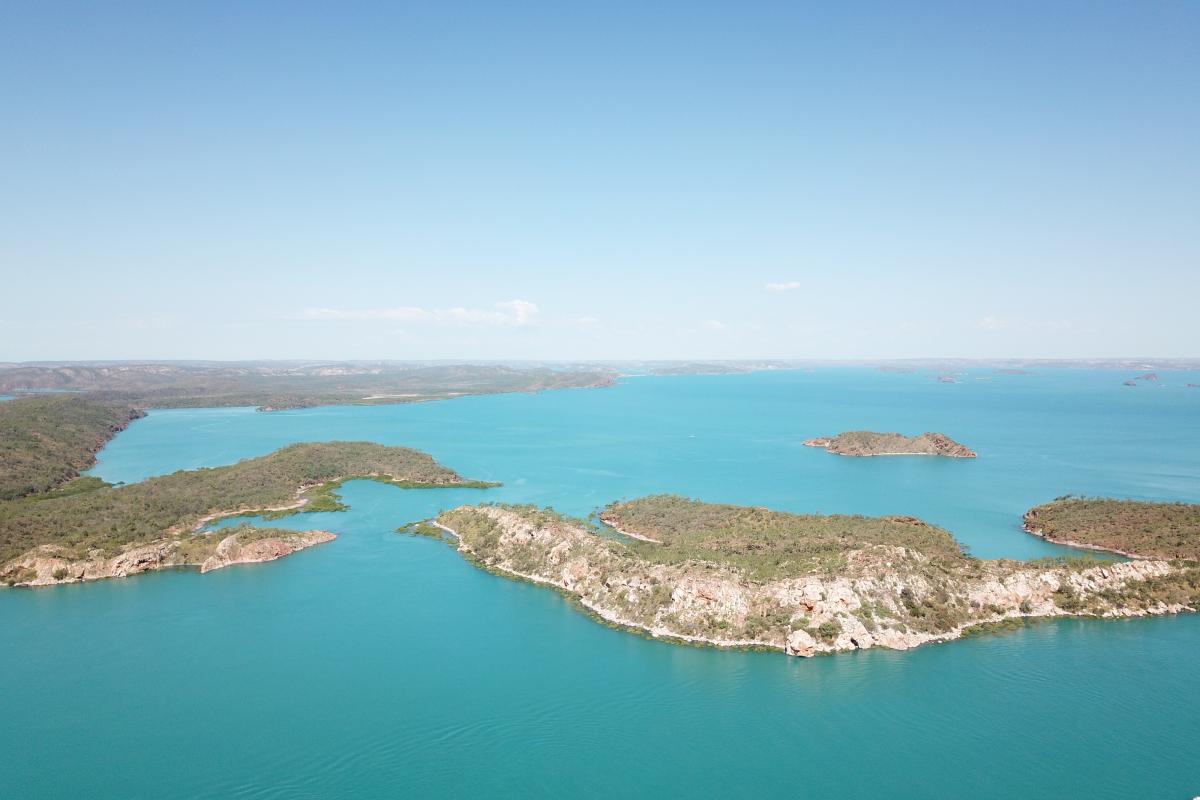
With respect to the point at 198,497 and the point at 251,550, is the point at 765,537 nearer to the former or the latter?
the point at 251,550

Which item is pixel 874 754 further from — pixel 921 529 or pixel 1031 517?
pixel 1031 517

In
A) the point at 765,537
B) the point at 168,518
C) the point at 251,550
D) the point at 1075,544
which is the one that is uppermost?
the point at 765,537

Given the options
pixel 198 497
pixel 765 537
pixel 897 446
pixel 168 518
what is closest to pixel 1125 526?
pixel 765 537

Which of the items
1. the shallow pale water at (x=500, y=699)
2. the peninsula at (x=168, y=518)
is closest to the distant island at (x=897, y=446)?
the shallow pale water at (x=500, y=699)

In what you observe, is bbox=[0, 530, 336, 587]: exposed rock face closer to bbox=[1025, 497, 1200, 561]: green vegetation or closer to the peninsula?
the peninsula

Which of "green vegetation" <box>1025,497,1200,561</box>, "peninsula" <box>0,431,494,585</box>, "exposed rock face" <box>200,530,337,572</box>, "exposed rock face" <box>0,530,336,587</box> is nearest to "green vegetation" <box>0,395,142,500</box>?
"peninsula" <box>0,431,494,585</box>

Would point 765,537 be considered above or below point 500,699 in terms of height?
above

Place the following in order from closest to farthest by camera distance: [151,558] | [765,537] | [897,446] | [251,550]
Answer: [765,537] → [151,558] → [251,550] → [897,446]
